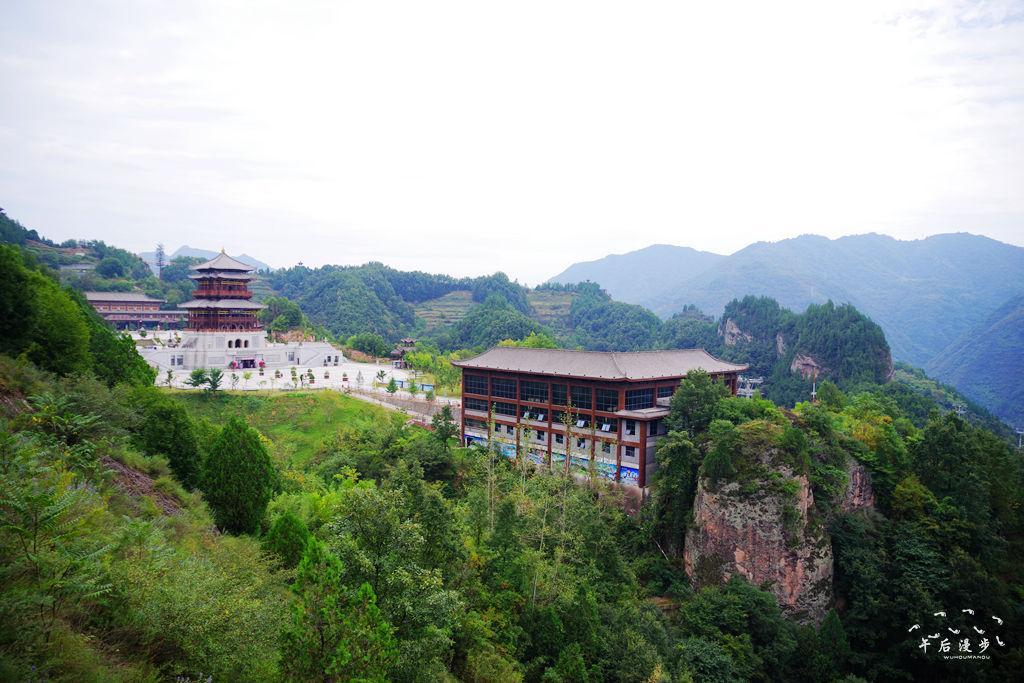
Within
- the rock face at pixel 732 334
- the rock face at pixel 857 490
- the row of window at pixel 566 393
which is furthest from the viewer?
the rock face at pixel 732 334

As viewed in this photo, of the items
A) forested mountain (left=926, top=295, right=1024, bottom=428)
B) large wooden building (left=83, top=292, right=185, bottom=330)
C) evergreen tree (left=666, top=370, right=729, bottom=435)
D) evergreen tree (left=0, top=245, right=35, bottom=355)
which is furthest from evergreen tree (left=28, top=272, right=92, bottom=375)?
forested mountain (left=926, top=295, right=1024, bottom=428)

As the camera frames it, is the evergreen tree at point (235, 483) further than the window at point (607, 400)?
No

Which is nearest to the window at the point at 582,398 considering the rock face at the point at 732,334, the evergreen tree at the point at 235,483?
the evergreen tree at the point at 235,483

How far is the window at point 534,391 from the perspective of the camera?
33625 mm

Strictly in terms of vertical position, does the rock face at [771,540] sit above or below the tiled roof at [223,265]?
below

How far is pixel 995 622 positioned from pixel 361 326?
9097cm

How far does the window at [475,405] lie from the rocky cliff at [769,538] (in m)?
14.0

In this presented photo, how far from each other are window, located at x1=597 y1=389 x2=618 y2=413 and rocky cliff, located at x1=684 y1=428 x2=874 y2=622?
629 centimetres

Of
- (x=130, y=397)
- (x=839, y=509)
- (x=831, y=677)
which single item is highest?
(x=130, y=397)

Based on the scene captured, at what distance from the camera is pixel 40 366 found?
65.7 feet

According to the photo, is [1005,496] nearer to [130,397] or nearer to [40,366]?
[130,397]

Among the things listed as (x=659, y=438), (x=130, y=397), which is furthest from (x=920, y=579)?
(x=130, y=397)

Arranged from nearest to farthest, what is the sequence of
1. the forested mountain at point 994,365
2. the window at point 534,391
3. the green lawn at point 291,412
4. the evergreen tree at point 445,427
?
the window at point 534,391
the evergreen tree at point 445,427
the green lawn at point 291,412
the forested mountain at point 994,365

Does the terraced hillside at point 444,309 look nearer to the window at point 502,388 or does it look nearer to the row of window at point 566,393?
the row of window at point 566,393
